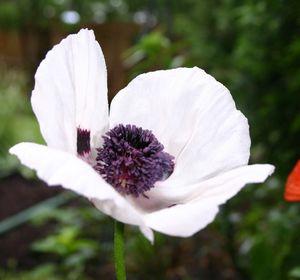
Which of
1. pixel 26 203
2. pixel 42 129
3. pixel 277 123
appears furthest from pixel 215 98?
pixel 26 203

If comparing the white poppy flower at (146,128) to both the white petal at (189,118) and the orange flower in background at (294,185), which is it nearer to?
the white petal at (189,118)

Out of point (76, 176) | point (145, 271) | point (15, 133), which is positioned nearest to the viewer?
point (76, 176)

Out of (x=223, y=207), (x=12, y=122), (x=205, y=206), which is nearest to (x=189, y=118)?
(x=205, y=206)

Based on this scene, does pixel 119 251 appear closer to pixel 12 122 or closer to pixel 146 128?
pixel 146 128

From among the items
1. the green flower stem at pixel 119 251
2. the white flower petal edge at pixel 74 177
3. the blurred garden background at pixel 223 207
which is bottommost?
the blurred garden background at pixel 223 207

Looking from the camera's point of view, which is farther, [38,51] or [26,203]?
[38,51]

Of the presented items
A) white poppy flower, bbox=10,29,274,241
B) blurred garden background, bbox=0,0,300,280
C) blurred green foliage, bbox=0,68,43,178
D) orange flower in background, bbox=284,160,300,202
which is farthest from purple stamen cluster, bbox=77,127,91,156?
blurred green foliage, bbox=0,68,43,178

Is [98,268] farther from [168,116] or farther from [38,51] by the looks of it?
[38,51]

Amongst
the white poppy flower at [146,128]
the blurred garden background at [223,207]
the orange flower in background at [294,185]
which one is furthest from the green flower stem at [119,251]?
the blurred garden background at [223,207]
